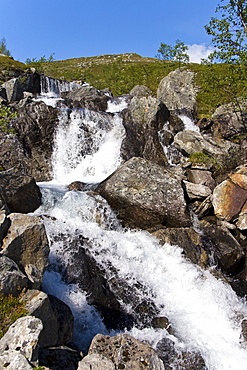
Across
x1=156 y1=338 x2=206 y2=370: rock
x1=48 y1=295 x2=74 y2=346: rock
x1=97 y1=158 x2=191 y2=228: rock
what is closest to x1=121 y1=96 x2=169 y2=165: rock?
x1=97 y1=158 x2=191 y2=228: rock

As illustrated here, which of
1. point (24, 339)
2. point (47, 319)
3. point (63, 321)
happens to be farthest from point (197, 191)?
point (24, 339)

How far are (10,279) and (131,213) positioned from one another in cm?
1007

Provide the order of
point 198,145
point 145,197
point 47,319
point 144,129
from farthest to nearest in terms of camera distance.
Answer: point 144,129
point 198,145
point 145,197
point 47,319

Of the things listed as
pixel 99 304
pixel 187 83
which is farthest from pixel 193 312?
pixel 187 83

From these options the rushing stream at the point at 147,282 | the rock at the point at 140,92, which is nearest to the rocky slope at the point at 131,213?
the rushing stream at the point at 147,282

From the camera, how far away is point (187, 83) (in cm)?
4553

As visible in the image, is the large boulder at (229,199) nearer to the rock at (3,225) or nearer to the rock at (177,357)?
the rock at (177,357)

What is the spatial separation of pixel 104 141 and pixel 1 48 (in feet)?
273

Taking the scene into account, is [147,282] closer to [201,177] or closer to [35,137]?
[201,177]

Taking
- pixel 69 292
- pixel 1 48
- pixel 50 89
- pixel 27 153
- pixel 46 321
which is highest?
pixel 1 48

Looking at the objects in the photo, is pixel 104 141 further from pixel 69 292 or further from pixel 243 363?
pixel 243 363

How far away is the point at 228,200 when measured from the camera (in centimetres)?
1677

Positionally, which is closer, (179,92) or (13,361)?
(13,361)

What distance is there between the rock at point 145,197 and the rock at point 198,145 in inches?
313
